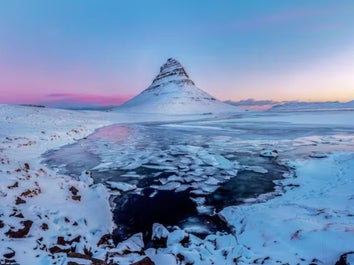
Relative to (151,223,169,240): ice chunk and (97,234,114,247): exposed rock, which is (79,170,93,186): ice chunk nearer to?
(97,234,114,247): exposed rock

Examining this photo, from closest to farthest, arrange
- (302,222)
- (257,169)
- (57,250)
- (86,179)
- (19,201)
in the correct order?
1. (57,250)
2. (302,222)
3. (19,201)
4. (86,179)
5. (257,169)

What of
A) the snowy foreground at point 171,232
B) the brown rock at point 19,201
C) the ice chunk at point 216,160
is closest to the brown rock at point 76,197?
the snowy foreground at point 171,232

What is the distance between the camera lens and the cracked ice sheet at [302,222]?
464 cm

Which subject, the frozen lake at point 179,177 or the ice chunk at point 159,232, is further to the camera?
the frozen lake at point 179,177

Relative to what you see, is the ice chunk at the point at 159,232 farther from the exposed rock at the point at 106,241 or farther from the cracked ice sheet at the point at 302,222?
the cracked ice sheet at the point at 302,222

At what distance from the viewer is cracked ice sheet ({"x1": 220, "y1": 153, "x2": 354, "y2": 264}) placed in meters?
4.64

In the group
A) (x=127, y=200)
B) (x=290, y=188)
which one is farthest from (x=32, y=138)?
(x=290, y=188)

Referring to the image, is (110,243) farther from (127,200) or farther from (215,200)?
(215,200)

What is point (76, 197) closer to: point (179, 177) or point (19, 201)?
point (19, 201)

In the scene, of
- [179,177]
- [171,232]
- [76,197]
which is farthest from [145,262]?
[179,177]

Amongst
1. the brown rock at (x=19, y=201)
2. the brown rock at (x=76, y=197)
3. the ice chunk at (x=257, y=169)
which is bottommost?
the ice chunk at (x=257, y=169)

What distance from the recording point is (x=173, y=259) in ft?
15.2

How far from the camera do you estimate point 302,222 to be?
5.59 metres

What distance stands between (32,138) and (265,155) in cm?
1518
